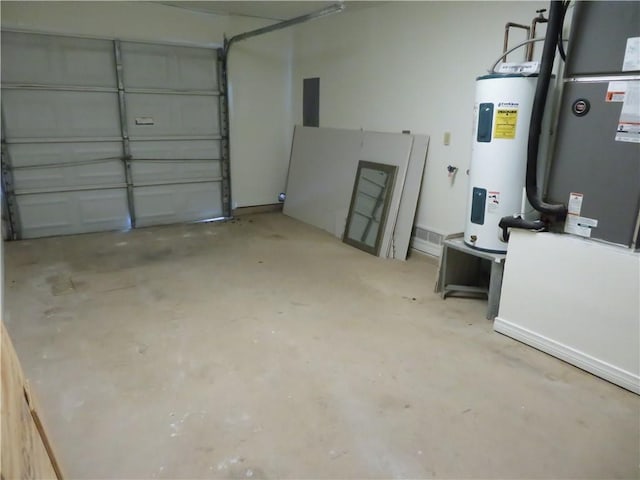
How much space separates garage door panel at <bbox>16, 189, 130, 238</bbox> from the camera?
4.95 meters

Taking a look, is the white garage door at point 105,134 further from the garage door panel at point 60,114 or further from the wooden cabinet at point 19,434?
the wooden cabinet at point 19,434

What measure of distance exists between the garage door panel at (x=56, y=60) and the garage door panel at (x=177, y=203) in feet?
4.42

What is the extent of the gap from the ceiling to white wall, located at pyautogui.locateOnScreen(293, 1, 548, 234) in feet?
1.17

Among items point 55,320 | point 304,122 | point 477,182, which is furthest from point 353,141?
point 55,320

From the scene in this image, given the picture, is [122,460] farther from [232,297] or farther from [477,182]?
[477,182]

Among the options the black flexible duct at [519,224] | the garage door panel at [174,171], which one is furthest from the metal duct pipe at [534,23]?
the garage door panel at [174,171]

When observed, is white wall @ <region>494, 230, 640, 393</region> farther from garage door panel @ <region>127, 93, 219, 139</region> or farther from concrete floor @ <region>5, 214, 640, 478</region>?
garage door panel @ <region>127, 93, 219, 139</region>

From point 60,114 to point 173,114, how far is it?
1230 millimetres

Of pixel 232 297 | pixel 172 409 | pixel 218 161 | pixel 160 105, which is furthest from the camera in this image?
pixel 218 161

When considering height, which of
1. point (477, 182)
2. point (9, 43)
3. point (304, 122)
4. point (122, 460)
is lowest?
point (122, 460)

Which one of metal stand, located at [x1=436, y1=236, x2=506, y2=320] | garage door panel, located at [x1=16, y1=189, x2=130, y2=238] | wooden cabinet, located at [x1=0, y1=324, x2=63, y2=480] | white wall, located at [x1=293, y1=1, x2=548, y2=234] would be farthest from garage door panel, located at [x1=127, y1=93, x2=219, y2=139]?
wooden cabinet, located at [x1=0, y1=324, x2=63, y2=480]

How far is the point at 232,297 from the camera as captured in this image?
3.47 m

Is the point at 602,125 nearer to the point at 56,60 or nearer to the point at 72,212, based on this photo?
the point at 56,60

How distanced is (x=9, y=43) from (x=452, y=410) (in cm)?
532
